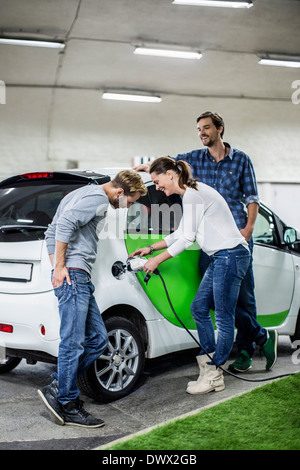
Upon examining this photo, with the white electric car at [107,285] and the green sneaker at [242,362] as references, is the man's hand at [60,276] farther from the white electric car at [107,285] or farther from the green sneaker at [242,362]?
the green sneaker at [242,362]

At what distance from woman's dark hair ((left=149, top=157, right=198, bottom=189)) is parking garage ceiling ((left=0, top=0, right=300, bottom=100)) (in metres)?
7.59

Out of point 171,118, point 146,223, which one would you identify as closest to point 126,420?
point 146,223

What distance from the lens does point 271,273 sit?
5289mm

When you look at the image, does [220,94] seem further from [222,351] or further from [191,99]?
[222,351]

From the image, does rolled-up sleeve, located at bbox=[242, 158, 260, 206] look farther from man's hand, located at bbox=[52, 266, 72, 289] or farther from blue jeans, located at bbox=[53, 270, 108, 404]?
man's hand, located at bbox=[52, 266, 72, 289]

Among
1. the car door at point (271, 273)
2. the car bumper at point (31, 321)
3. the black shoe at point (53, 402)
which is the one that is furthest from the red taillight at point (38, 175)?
the car door at point (271, 273)

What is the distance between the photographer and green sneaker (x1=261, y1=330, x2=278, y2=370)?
196 inches

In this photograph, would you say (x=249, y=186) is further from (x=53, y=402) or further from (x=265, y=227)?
(x=53, y=402)

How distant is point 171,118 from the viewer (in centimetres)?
1722

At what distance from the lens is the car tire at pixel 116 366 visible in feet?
13.4

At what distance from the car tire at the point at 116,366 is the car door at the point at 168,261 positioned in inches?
12.9

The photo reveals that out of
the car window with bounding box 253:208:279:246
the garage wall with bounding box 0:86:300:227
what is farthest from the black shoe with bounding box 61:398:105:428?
the garage wall with bounding box 0:86:300:227

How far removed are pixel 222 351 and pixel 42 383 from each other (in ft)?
5.04
